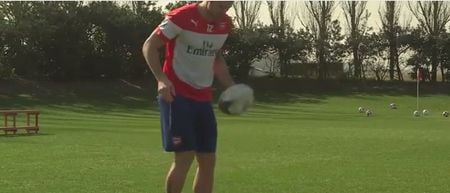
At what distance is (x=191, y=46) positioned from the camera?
19.0 feet

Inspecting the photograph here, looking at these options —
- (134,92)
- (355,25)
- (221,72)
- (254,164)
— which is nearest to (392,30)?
(355,25)

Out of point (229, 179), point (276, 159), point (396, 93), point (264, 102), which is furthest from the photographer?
point (396, 93)

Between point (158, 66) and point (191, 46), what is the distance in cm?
34

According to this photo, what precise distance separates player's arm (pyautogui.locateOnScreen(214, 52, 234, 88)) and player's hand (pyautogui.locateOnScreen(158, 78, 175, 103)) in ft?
2.39

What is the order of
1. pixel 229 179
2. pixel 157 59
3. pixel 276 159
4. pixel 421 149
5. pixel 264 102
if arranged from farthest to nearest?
1. pixel 264 102
2. pixel 421 149
3. pixel 276 159
4. pixel 229 179
5. pixel 157 59

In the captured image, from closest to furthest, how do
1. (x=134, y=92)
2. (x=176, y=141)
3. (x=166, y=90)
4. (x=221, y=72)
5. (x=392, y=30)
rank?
(x=166, y=90)
(x=176, y=141)
(x=221, y=72)
(x=134, y=92)
(x=392, y=30)

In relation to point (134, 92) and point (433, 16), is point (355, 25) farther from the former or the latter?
point (134, 92)

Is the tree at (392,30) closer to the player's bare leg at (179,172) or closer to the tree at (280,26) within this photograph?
the tree at (280,26)

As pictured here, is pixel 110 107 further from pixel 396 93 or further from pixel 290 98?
pixel 396 93

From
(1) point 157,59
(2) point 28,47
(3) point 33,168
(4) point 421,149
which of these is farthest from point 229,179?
(2) point 28,47

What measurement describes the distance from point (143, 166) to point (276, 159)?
117 inches

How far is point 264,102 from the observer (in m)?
55.1

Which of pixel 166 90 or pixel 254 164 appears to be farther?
pixel 254 164

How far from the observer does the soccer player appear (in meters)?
5.72
